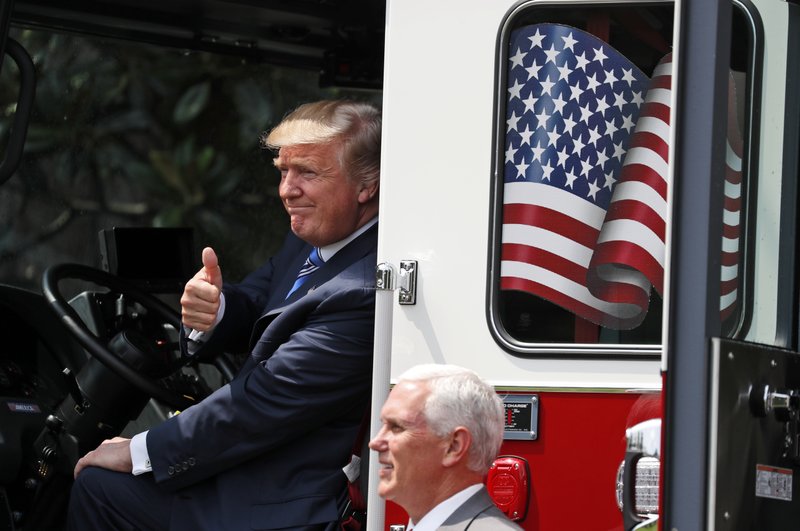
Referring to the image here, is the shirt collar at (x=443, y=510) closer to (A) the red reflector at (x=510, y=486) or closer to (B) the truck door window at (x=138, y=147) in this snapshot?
(A) the red reflector at (x=510, y=486)

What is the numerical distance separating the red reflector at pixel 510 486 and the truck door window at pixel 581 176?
237 millimetres

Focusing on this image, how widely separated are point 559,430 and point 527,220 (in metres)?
0.44

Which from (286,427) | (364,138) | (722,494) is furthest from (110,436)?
(722,494)

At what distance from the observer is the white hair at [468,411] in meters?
2.44

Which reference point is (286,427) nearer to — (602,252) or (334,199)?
(334,199)

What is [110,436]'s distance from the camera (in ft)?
12.6

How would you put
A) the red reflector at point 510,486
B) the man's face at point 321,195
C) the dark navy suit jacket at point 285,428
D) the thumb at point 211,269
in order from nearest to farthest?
the red reflector at point 510,486, the dark navy suit jacket at point 285,428, the thumb at point 211,269, the man's face at point 321,195

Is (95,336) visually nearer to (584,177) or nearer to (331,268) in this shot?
(331,268)

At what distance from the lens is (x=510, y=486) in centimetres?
280

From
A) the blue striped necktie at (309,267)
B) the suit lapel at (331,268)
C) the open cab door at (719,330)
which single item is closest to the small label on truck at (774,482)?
the open cab door at (719,330)

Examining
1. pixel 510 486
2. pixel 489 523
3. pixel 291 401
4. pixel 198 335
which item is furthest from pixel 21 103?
pixel 489 523

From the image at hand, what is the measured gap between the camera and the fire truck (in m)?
2.09

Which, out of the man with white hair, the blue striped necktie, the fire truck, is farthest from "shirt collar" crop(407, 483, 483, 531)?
the blue striped necktie

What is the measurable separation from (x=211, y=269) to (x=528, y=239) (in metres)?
0.89
